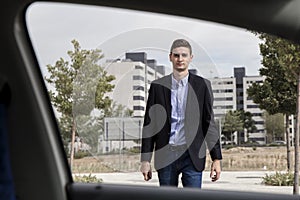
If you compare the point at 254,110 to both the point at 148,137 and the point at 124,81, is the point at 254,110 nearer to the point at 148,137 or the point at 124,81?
the point at 124,81

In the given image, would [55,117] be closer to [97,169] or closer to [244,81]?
[97,169]

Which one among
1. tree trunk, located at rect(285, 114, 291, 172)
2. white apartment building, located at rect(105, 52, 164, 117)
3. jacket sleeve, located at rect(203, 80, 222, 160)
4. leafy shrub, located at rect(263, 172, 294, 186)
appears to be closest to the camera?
jacket sleeve, located at rect(203, 80, 222, 160)

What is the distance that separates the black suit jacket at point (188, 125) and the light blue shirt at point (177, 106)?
0.02 m

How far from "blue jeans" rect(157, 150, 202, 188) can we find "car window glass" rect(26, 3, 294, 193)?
195 mm

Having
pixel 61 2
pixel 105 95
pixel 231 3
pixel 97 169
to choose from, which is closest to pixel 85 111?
Result: pixel 105 95

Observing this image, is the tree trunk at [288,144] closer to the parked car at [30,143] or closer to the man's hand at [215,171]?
the man's hand at [215,171]

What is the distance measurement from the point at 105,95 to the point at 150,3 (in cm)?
437

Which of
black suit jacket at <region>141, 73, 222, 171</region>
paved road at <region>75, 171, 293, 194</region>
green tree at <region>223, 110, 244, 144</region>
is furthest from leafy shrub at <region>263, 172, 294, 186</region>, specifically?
black suit jacket at <region>141, 73, 222, 171</region>

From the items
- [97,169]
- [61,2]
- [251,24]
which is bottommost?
[97,169]

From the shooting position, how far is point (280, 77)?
7.99 metres

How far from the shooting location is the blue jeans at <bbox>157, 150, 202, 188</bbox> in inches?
132

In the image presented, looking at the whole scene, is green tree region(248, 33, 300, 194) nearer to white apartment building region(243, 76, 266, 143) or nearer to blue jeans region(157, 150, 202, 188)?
white apartment building region(243, 76, 266, 143)

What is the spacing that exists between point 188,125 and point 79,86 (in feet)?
7.83

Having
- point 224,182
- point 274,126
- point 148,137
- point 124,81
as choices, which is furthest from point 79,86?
point 274,126
